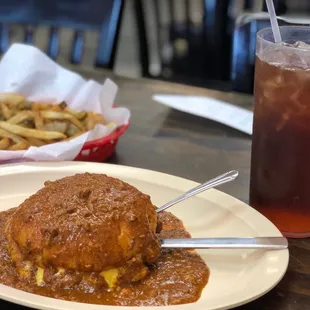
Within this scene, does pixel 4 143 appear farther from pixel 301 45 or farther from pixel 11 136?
pixel 301 45

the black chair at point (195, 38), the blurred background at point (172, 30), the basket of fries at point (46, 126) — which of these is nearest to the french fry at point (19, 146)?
the basket of fries at point (46, 126)

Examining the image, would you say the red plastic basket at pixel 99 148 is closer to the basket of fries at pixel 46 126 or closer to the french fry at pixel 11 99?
the basket of fries at pixel 46 126

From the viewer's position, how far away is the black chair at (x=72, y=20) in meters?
2.69

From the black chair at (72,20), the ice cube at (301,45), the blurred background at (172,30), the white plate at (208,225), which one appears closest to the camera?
the white plate at (208,225)

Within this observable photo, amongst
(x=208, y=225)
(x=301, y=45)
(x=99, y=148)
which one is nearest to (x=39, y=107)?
(x=99, y=148)

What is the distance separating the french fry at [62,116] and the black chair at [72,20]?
1.03m

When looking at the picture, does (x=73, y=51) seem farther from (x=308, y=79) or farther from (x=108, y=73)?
(x=308, y=79)

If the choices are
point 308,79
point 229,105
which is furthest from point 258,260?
point 229,105

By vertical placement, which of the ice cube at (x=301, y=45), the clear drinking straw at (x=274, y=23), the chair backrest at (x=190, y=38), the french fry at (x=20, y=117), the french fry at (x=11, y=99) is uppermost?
the clear drinking straw at (x=274, y=23)

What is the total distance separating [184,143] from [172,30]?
1.93 meters

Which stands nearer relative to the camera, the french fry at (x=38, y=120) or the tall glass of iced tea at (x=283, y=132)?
the tall glass of iced tea at (x=283, y=132)

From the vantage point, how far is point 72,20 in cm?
287

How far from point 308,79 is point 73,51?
181 centimetres

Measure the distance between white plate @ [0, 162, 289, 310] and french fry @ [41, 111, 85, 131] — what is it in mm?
253
